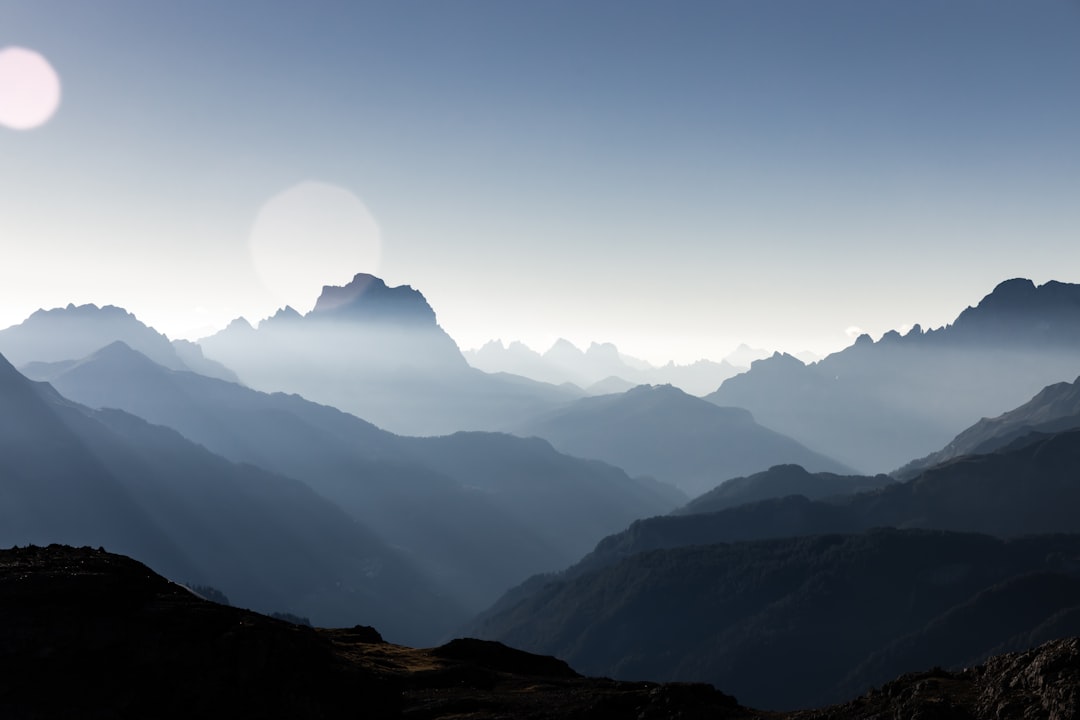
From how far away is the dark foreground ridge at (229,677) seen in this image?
34.8 meters

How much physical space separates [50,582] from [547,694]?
3446cm

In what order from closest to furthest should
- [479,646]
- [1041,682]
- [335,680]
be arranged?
[1041,682]
[335,680]
[479,646]

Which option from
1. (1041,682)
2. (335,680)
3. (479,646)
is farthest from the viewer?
(479,646)

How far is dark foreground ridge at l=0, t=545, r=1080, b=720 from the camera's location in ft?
114

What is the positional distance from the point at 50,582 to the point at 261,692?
1766 centimetres

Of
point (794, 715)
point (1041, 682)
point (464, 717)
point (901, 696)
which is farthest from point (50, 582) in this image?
point (1041, 682)

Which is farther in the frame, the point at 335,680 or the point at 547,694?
the point at 547,694

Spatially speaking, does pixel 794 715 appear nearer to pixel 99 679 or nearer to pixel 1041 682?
pixel 1041 682

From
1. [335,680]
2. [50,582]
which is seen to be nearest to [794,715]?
[335,680]

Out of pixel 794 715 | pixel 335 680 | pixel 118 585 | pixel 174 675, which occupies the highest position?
pixel 118 585

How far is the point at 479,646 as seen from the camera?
233ft

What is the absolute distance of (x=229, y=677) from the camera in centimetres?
4044

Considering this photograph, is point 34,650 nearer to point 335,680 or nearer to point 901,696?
point 335,680

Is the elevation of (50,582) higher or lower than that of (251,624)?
higher
